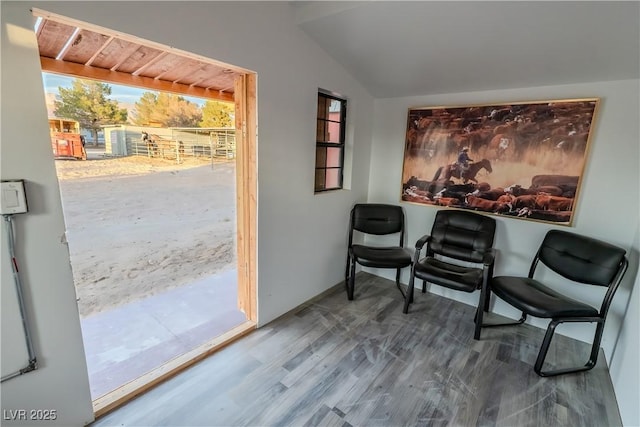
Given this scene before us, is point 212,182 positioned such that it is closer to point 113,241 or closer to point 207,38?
point 113,241

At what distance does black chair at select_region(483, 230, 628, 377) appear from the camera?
6.20 feet

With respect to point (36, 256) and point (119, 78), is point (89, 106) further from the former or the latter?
point (36, 256)

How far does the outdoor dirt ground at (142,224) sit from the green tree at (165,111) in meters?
0.40

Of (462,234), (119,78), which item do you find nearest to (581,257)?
(462,234)

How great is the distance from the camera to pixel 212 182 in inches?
152

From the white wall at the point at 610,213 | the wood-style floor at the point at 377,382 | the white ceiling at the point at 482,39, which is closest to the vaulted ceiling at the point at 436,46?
the white ceiling at the point at 482,39

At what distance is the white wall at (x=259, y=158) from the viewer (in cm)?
113

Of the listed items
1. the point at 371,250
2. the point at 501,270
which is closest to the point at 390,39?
the point at 371,250

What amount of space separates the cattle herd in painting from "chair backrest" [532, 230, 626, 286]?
0.67 ft

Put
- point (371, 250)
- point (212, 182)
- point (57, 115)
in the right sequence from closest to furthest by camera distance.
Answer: point (57, 115)
point (371, 250)
point (212, 182)

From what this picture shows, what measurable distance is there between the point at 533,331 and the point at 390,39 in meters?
2.61

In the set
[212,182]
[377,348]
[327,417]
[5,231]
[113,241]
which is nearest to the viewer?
[5,231]

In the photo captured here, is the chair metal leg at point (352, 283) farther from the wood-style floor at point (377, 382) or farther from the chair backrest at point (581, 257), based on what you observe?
the chair backrest at point (581, 257)

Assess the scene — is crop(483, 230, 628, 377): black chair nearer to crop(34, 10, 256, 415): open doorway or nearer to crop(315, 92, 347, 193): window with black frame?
crop(315, 92, 347, 193): window with black frame
